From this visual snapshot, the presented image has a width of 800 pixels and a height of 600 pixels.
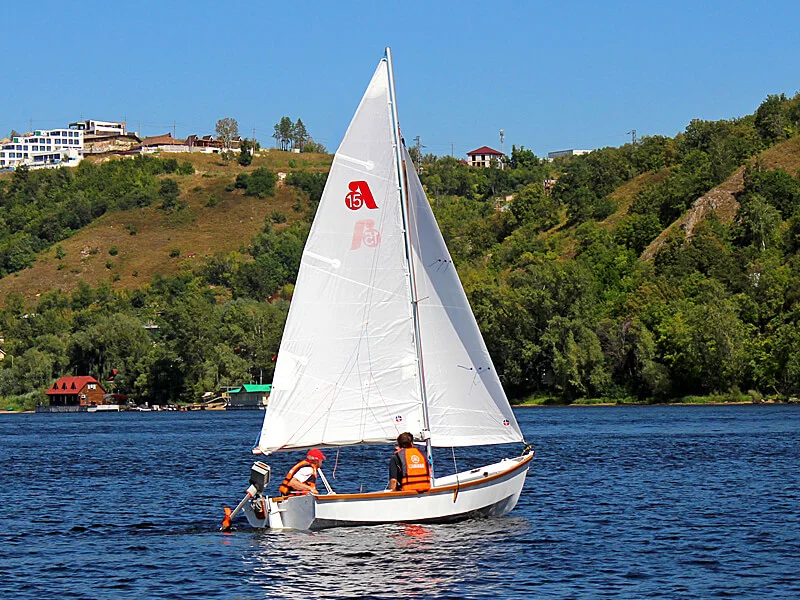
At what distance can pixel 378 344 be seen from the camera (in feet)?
110

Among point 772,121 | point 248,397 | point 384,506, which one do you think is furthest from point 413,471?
point 772,121

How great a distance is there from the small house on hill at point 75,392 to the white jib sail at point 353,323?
467ft

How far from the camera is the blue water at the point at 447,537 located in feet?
90.1

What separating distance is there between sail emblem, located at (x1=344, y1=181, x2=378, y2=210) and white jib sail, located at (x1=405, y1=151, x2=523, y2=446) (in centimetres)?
117

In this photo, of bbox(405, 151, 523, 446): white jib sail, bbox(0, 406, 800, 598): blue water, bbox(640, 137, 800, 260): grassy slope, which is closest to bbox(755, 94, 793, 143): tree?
bbox(640, 137, 800, 260): grassy slope

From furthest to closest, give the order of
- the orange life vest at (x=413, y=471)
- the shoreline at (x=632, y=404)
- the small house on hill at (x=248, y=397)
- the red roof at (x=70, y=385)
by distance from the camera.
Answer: the red roof at (x=70, y=385) → the small house on hill at (x=248, y=397) → the shoreline at (x=632, y=404) → the orange life vest at (x=413, y=471)

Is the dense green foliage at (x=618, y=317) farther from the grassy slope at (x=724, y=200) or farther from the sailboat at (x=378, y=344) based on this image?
the sailboat at (x=378, y=344)

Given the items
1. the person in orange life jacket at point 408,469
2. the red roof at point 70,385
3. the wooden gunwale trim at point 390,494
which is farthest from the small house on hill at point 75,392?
the person in orange life jacket at point 408,469

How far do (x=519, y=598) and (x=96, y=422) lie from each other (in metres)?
112

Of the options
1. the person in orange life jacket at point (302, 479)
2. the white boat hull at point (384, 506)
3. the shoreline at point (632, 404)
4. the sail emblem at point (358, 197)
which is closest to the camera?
the white boat hull at point (384, 506)

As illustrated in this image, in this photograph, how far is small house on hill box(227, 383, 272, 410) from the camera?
6471 inches

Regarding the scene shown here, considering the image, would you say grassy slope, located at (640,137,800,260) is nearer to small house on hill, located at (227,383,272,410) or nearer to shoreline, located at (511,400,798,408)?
shoreline, located at (511,400,798,408)

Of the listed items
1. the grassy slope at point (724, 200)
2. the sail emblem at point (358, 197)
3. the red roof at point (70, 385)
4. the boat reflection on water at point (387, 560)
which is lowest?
the boat reflection on water at point (387, 560)

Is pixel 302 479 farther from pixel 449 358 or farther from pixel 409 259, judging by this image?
pixel 409 259
